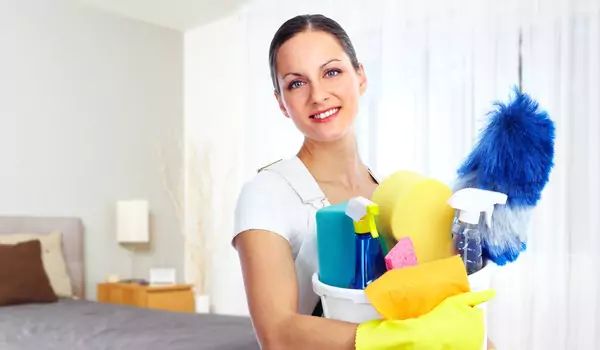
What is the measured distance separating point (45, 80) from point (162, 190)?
1316 millimetres

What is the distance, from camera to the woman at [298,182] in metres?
0.76

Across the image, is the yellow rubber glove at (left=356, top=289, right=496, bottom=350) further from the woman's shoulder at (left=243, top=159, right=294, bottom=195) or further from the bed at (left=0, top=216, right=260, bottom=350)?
the bed at (left=0, top=216, right=260, bottom=350)

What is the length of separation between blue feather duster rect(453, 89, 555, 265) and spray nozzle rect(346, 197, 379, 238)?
124mm

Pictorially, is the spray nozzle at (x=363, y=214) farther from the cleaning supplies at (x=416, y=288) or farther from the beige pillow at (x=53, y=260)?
the beige pillow at (x=53, y=260)

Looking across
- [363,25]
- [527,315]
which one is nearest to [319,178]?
[527,315]

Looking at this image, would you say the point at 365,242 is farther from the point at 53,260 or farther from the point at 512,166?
the point at 53,260

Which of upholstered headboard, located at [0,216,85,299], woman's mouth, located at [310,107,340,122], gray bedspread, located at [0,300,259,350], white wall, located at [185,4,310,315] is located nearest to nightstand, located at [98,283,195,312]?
upholstered headboard, located at [0,216,85,299]

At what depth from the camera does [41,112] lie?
4586mm

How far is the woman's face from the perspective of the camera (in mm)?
846

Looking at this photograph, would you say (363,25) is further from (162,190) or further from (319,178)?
(319,178)

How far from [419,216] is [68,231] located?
4286 millimetres

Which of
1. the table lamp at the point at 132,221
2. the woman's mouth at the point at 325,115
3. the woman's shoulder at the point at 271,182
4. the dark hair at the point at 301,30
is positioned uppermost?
the dark hair at the point at 301,30

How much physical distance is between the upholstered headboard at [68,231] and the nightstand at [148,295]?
19 cm

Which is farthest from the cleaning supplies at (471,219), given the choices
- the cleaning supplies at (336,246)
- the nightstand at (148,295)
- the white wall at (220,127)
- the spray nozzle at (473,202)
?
the white wall at (220,127)
